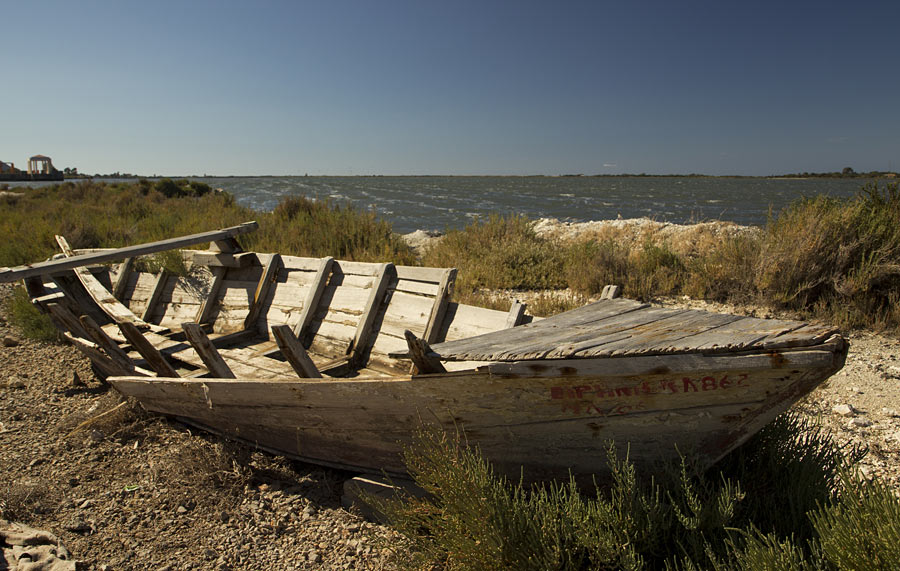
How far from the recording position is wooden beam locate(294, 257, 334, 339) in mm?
4594

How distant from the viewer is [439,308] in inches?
152

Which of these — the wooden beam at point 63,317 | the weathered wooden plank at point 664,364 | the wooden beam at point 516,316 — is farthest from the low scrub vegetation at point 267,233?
the weathered wooden plank at point 664,364

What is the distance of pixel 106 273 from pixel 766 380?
6.77m

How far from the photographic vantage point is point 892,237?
20.0ft

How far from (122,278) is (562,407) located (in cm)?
566

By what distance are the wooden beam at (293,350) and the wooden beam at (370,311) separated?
0.75 meters

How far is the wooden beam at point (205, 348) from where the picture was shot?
11.3 ft

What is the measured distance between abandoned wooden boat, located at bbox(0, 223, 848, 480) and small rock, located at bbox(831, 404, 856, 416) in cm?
247

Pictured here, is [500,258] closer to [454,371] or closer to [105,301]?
[105,301]

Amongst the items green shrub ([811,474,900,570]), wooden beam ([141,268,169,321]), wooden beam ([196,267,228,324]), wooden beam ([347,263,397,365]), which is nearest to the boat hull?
green shrub ([811,474,900,570])

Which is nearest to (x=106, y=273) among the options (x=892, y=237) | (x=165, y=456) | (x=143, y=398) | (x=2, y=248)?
(x=143, y=398)

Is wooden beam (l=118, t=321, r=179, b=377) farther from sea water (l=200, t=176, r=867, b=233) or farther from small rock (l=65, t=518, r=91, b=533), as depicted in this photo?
sea water (l=200, t=176, r=867, b=233)

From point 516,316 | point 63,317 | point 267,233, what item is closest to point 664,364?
point 516,316

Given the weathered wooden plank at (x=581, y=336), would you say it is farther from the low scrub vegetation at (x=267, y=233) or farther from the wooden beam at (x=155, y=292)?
the low scrub vegetation at (x=267, y=233)
